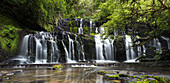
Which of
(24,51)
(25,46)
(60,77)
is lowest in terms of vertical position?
(60,77)

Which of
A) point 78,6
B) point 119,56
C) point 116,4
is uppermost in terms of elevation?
point 78,6

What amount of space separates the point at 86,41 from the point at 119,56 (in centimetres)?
617

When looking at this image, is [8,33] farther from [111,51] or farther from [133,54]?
[133,54]

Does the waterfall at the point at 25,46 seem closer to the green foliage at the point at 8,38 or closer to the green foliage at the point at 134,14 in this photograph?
the green foliage at the point at 8,38

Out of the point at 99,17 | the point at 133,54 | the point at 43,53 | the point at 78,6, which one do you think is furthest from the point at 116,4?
the point at 78,6

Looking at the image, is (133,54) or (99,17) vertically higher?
(99,17)

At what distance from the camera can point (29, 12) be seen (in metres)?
15.1

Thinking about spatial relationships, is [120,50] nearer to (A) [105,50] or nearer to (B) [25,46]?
(A) [105,50]

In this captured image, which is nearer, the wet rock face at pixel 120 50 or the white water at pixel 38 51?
the white water at pixel 38 51

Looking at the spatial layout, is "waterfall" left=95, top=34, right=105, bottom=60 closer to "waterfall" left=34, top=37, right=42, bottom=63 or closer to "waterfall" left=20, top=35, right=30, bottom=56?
"waterfall" left=34, top=37, right=42, bottom=63

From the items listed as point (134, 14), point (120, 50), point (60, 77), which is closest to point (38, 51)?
point (60, 77)

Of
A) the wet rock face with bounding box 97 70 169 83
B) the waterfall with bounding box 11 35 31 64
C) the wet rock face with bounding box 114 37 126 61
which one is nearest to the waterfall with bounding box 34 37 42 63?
the waterfall with bounding box 11 35 31 64

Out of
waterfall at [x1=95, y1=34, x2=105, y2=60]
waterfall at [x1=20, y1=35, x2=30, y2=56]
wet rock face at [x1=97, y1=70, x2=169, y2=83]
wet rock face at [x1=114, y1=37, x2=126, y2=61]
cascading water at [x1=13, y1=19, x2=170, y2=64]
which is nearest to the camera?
wet rock face at [x1=97, y1=70, x2=169, y2=83]

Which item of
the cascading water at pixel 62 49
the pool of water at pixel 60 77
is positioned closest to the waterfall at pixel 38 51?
the cascading water at pixel 62 49
